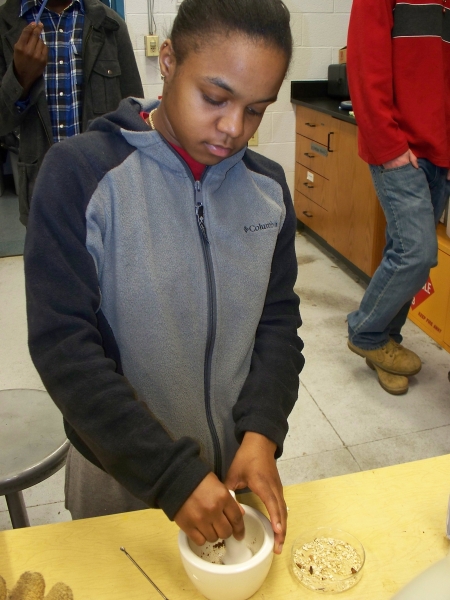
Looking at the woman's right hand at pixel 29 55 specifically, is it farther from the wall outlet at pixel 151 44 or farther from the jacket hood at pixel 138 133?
the wall outlet at pixel 151 44

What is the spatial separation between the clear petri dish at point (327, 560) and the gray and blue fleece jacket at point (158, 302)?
0.14 metres

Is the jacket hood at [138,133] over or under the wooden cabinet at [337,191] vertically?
over

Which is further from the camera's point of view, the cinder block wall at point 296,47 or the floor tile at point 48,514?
the cinder block wall at point 296,47

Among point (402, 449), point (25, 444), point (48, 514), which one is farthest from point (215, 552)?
Result: point (402, 449)

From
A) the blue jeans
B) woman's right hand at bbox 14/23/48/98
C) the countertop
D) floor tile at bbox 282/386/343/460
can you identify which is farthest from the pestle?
the countertop

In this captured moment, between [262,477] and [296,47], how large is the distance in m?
3.32

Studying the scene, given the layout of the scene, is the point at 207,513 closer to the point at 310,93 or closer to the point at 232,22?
the point at 232,22

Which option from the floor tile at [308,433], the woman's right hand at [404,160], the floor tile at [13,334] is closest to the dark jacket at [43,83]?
the floor tile at [13,334]

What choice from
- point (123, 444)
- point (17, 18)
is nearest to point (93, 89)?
point (17, 18)

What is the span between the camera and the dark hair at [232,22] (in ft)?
2.39

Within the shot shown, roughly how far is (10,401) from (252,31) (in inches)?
37.2

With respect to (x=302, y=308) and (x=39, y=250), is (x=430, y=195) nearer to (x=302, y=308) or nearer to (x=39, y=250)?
(x=302, y=308)

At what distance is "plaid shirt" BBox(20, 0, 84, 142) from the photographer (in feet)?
6.57

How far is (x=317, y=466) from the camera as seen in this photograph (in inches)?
74.5
